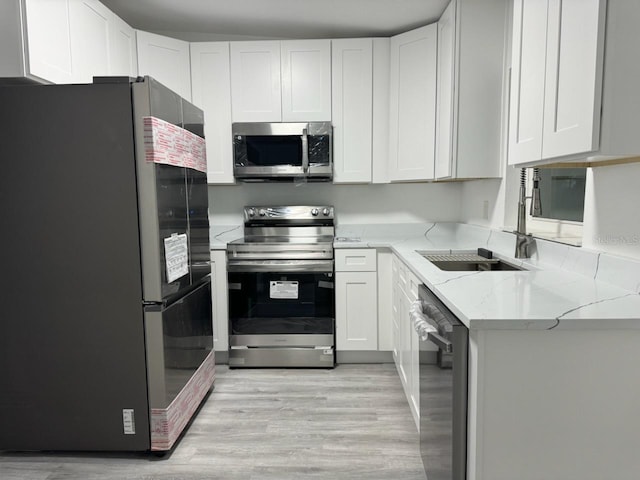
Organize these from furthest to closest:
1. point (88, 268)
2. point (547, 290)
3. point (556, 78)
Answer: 1. point (88, 268)
2. point (547, 290)
3. point (556, 78)

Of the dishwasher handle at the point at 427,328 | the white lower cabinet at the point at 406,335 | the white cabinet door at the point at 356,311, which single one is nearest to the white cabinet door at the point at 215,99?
the white cabinet door at the point at 356,311

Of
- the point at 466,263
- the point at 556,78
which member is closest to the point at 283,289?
the point at 466,263

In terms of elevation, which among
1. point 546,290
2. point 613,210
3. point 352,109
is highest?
point 352,109

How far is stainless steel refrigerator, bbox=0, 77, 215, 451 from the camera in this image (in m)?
1.88

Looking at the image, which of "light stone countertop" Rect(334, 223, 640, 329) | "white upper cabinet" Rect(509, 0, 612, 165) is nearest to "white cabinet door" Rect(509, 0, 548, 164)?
"white upper cabinet" Rect(509, 0, 612, 165)

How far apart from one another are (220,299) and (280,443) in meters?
1.24

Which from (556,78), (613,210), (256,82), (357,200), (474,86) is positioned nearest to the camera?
(556,78)

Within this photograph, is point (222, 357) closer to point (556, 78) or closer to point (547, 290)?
point (547, 290)

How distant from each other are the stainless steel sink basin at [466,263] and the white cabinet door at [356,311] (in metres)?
0.60

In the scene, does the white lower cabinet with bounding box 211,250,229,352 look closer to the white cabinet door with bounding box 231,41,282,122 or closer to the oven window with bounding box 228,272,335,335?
the oven window with bounding box 228,272,335,335

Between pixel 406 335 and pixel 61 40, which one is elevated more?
pixel 61 40

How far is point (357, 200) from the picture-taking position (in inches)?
144

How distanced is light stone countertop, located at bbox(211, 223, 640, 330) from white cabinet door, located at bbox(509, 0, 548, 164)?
48 centimetres

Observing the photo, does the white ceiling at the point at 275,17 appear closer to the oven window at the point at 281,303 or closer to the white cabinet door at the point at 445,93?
the white cabinet door at the point at 445,93
